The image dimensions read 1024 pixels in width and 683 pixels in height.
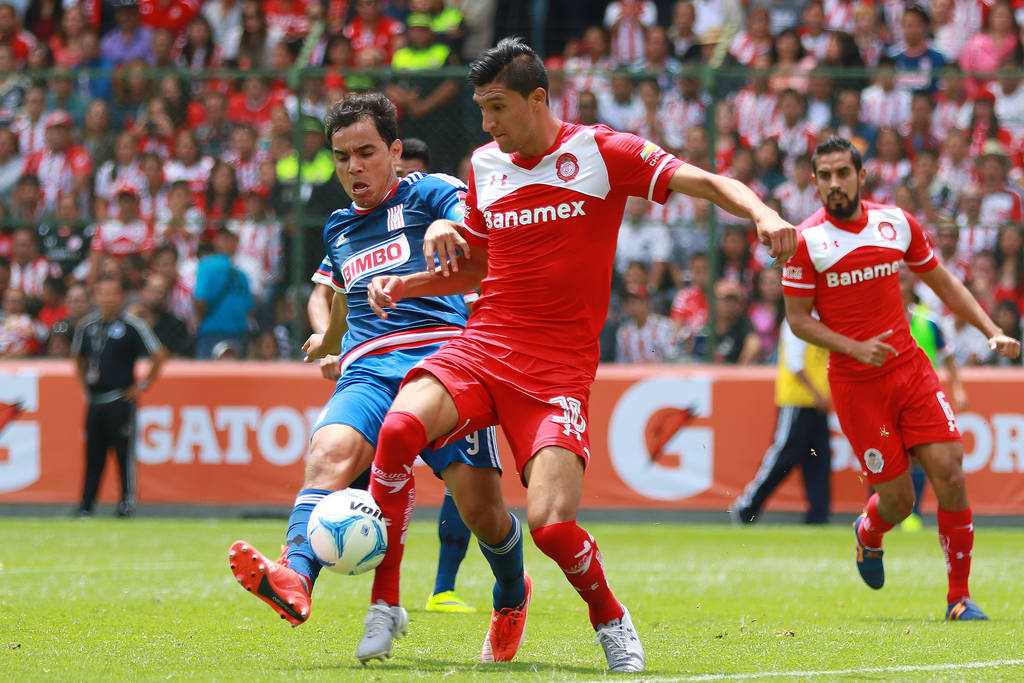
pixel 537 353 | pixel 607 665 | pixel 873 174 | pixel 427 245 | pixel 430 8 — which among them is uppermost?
pixel 430 8

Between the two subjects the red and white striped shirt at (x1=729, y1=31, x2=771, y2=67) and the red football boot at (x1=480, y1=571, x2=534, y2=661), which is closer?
the red football boot at (x1=480, y1=571, x2=534, y2=661)

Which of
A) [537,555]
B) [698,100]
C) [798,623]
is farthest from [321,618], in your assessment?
[698,100]

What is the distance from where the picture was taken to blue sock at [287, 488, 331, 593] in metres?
5.62

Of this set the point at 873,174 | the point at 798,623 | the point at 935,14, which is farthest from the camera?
the point at 935,14

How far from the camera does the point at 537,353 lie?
5.77 meters

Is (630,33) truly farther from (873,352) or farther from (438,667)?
(438,667)

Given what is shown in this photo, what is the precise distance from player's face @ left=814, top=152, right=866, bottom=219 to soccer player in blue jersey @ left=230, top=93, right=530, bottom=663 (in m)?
2.66

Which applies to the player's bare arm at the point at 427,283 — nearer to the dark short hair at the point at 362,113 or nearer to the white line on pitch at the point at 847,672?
the dark short hair at the point at 362,113

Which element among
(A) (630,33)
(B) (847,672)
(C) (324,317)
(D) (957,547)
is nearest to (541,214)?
(C) (324,317)

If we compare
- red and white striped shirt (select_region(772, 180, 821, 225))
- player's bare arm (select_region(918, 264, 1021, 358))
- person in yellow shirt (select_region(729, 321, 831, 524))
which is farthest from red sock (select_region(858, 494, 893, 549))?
red and white striped shirt (select_region(772, 180, 821, 225))

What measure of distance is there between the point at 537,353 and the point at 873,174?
1072 centimetres

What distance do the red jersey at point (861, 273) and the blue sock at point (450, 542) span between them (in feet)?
7.55

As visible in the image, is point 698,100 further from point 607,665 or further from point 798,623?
point 607,665

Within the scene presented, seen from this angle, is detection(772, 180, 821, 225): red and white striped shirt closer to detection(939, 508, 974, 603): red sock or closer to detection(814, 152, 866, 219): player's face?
detection(814, 152, 866, 219): player's face
